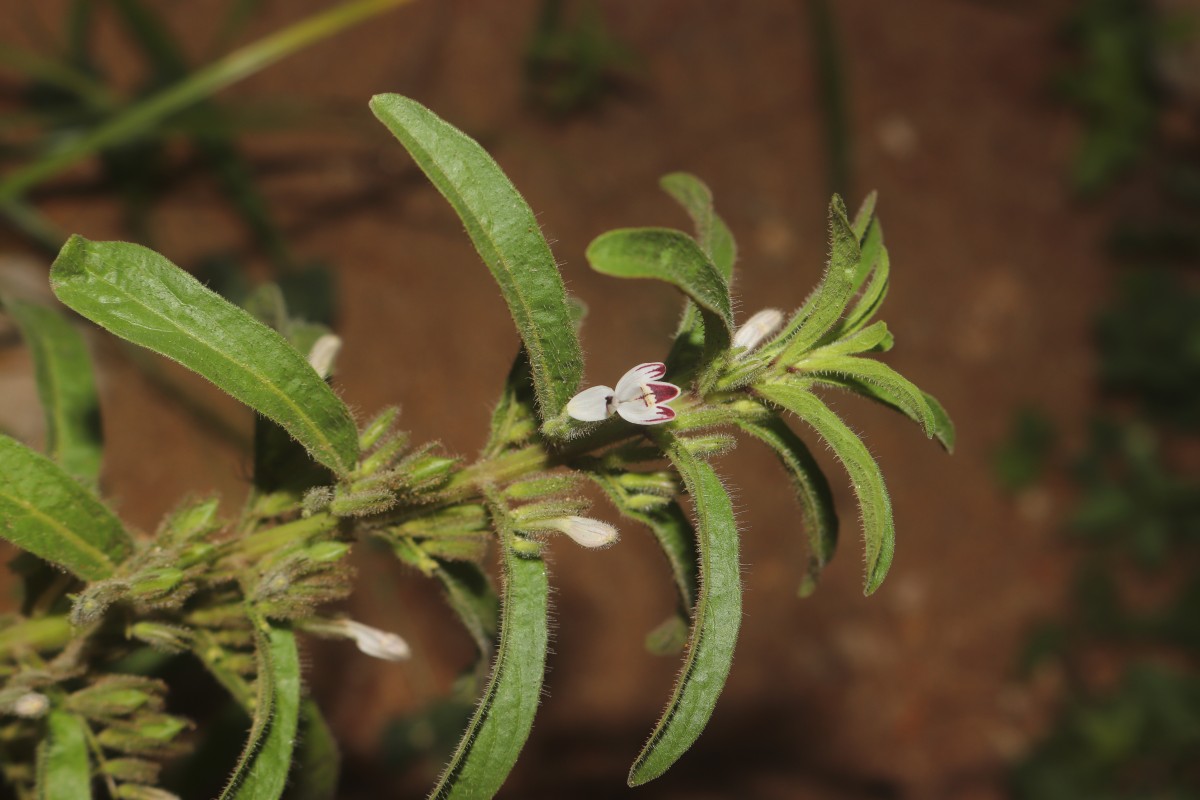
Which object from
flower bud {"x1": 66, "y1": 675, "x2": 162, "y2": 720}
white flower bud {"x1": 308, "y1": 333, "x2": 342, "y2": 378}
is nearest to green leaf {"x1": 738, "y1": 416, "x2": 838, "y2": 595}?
white flower bud {"x1": 308, "y1": 333, "x2": 342, "y2": 378}

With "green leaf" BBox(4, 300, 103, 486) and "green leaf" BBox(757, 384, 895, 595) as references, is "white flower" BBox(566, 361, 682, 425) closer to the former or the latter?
"green leaf" BBox(757, 384, 895, 595)

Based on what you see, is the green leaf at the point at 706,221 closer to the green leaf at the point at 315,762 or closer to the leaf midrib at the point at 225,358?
the leaf midrib at the point at 225,358

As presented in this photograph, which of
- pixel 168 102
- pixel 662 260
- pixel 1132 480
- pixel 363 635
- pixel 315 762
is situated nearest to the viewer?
pixel 662 260

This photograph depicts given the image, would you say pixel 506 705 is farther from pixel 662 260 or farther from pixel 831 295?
pixel 831 295

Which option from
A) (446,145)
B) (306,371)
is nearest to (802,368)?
(446,145)

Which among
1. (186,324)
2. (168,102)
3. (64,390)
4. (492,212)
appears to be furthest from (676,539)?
(168,102)

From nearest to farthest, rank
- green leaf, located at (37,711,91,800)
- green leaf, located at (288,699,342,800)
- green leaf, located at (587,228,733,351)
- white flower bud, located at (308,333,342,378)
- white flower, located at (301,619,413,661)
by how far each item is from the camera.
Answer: green leaf, located at (587,228,733,351)
green leaf, located at (37,711,91,800)
white flower, located at (301,619,413,661)
white flower bud, located at (308,333,342,378)
green leaf, located at (288,699,342,800)
